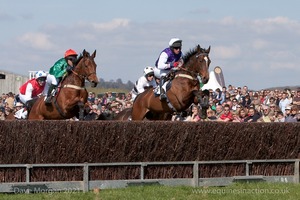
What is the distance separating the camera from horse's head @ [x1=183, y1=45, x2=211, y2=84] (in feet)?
52.2

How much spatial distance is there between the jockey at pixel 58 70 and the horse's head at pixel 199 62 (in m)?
2.52

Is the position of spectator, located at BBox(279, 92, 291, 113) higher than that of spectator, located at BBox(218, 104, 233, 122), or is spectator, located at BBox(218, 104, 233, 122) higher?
spectator, located at BBox(279, 92, 291, 113)

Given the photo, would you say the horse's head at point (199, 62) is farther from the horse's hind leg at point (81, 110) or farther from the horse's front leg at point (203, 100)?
the horse's hind leg at point (81, 110)

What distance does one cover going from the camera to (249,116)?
56.2 feet

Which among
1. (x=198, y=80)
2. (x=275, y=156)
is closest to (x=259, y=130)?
(x=275, y=156)

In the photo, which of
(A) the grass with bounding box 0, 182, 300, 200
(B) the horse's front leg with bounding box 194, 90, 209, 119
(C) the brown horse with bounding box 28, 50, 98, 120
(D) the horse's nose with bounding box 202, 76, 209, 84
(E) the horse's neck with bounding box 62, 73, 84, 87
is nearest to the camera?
(A) the grass with bounding box 0, 182, 300, 200

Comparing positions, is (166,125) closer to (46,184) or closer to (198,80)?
(46,184)

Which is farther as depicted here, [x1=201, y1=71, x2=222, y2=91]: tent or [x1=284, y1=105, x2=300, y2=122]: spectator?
[x1=201, y1=71, x2=222, y2=91]: tent

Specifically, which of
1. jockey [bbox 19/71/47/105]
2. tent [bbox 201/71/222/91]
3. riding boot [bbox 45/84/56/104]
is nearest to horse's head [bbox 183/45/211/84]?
riding boot [bbox 45/84/56/104]

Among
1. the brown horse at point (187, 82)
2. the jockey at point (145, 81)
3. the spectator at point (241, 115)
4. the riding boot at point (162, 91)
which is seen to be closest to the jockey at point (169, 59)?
the riding boot at point (162, 91)

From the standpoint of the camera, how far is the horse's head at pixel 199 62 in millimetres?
15898

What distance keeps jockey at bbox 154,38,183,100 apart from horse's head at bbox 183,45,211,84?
1.09ft

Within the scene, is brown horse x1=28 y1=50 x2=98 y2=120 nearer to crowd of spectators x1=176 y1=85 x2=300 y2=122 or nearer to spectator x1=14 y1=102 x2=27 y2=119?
spectator x1=14 y1=102 x2=27 y2=119

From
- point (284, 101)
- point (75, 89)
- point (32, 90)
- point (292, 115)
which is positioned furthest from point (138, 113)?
point (284, 101)
